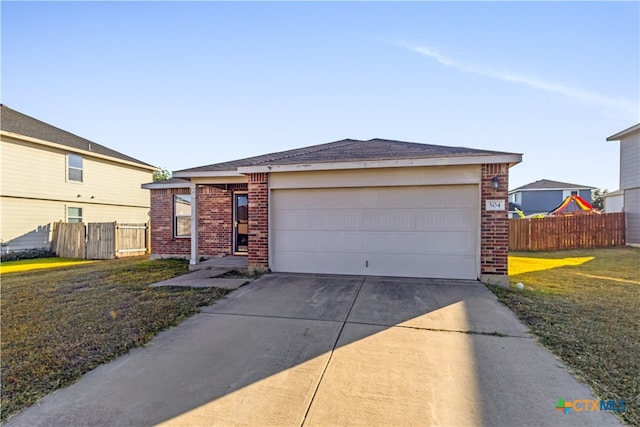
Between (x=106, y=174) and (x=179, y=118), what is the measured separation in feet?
20.8

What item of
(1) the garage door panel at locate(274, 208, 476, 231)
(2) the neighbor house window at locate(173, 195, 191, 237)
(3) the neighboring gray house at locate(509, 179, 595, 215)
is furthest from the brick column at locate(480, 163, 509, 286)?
(3) the neighboring gray house at locate(509, 179, 595, 215)

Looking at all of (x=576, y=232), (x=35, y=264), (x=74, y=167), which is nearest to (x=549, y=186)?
(x=576, y=232)

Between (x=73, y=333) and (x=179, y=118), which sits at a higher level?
(x=179, y=118)

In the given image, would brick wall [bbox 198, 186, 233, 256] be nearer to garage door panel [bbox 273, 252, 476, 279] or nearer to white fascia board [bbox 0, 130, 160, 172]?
garage door panel [bbox 273, 252, 476, 279]

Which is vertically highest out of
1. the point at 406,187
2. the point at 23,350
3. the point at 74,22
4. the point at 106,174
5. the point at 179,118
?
the point at 74,22

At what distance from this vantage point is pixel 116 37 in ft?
28.0

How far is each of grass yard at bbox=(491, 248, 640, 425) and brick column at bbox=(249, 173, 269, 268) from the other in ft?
16.8

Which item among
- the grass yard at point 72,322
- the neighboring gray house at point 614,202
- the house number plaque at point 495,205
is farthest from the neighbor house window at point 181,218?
the neighboring gray house at point 614,202

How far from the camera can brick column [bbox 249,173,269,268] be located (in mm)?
7414

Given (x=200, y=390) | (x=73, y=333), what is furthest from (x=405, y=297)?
(x=73, y=333)

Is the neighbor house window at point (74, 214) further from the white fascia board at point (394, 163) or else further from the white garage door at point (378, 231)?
the white garage door at point (378, 231)

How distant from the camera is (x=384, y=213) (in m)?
6.89

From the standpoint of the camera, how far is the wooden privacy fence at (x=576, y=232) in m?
13.6

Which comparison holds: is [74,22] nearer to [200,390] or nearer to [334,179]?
[334,179]
